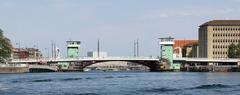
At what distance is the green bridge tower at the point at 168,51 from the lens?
620 ft

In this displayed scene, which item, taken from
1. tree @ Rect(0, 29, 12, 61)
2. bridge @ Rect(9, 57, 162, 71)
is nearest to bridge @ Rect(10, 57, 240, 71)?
bridge @ Rect(9, 57, 162, 71)

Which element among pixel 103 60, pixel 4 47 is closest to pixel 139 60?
pixel 103 60

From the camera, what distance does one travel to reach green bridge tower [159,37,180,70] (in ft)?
620

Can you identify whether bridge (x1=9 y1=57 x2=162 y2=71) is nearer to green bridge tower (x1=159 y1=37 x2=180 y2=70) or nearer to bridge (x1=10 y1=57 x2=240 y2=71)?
bridge (x1=10 y1=57 x2=240 y2=71)

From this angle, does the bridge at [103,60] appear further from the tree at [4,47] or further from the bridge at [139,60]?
the tree at [4,47]

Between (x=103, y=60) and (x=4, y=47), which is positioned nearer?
(x=4, y=47)

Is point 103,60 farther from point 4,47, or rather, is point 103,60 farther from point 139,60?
point 4,47

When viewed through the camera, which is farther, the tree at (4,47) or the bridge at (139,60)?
the bridge at (139,60)

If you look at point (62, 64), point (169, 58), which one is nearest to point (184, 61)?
point (169, 58)

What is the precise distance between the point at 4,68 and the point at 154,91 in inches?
3757

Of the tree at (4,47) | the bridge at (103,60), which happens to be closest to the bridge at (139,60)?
the bridge at (103,60)

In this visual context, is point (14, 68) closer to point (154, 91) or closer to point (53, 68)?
point (53, 68)

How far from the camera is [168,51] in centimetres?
19225

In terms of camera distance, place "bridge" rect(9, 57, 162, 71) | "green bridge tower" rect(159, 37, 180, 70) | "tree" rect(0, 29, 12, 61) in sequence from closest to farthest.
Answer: "tree" rect(0, 29, 12, 61), "bridge" rect(9, 57, 162, 71), "green bridge tower" rect(159, 37, 180, 70)
